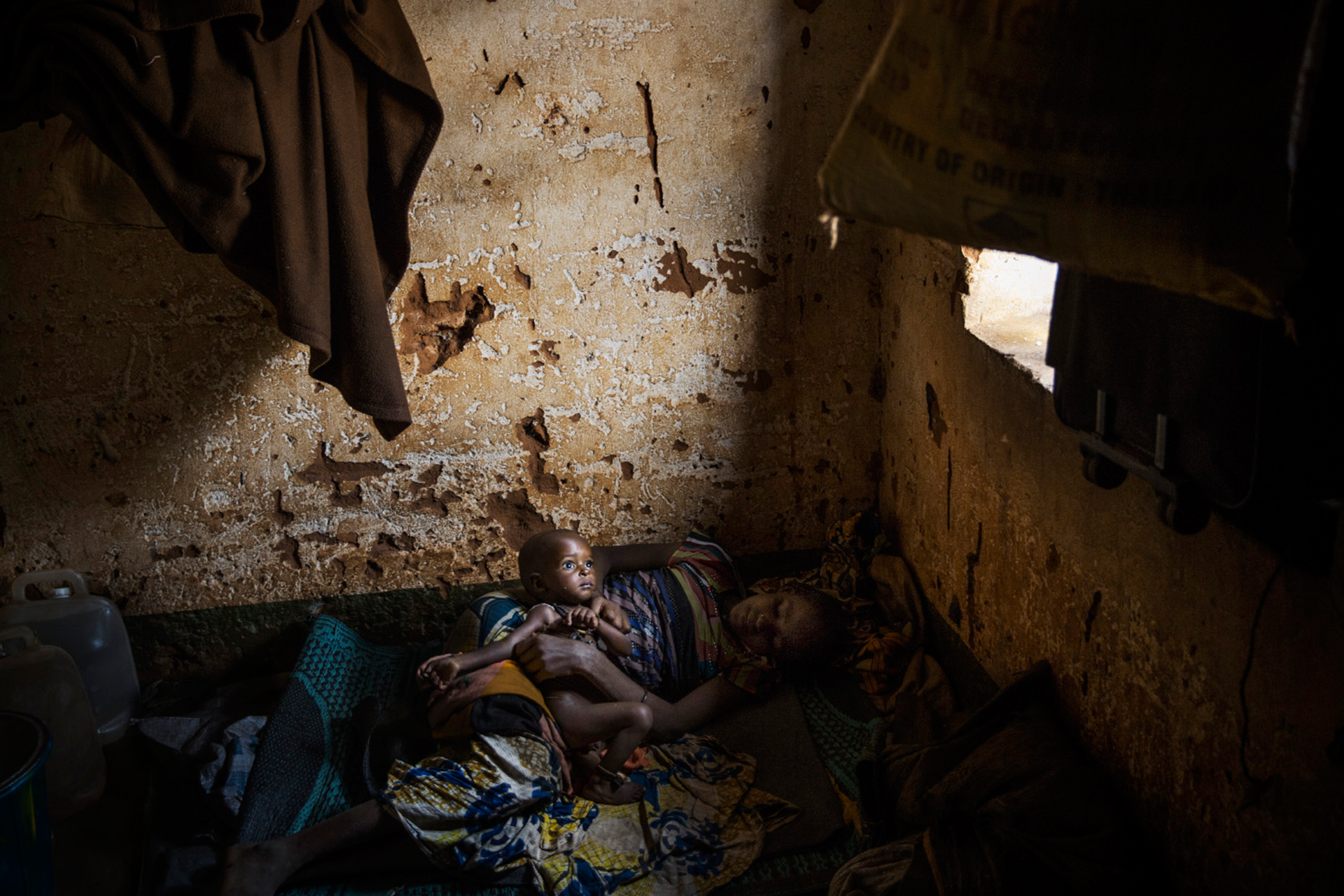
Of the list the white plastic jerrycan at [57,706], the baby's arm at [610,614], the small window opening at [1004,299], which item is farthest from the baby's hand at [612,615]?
the white plastic jerrycan at [57,706]

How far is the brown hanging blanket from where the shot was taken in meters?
1.59

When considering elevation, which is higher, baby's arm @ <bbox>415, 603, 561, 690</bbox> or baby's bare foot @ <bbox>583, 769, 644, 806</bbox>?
baby's arm @ <bbox>415, 603, 561, 690</bbox>

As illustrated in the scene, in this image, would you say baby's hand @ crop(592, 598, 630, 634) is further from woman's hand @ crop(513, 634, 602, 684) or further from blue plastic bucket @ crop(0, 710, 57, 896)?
blue plastic bucket @ crop(0, 710, 57, 896)

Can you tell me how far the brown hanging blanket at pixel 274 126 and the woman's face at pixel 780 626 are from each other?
1.21 meters

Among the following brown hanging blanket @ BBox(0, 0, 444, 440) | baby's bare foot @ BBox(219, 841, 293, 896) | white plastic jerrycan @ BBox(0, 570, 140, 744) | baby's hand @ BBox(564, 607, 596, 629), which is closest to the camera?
brown hanging blanket @ BBox(0, 0, 444, 440)

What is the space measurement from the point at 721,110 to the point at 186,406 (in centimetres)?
185

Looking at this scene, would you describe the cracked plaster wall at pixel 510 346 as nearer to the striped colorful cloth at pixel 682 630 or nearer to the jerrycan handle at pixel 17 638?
the striped colorful cloth at pixel 682 630

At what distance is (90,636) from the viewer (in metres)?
2.65

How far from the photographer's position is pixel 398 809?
204 cm

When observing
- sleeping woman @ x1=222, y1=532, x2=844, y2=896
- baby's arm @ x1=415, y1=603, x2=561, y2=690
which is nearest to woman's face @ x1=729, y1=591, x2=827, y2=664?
sleeping woman @ x1=222, y1=532, x2=844, y2=896

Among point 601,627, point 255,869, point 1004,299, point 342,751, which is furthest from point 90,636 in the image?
point 1004,299

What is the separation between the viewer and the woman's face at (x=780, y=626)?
2.57 m

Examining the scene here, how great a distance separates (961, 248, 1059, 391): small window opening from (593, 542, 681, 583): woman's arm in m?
1.20

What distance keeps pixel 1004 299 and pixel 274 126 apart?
5.61 feet
